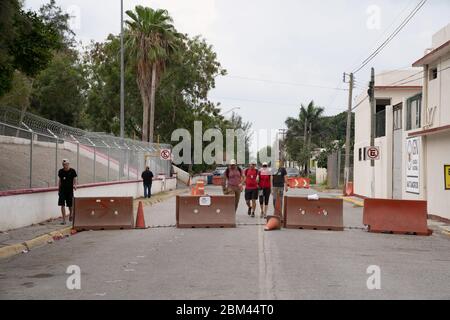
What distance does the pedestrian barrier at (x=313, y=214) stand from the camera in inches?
701

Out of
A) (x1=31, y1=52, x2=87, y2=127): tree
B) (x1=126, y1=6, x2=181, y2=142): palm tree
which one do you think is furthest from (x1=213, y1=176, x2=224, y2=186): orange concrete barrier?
(x1=31, y1=52, x2=87, y2=127): tree

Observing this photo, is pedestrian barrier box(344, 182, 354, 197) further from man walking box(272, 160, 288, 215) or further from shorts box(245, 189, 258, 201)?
man walking box(272, 160, 288, 215)

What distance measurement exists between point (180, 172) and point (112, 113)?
30.1ft

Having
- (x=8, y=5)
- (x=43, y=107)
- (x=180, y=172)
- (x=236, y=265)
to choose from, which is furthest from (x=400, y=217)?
(x=43, y=107)

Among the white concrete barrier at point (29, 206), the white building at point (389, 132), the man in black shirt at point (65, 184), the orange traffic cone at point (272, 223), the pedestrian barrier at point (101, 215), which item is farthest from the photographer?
the white building at point (389, 132)

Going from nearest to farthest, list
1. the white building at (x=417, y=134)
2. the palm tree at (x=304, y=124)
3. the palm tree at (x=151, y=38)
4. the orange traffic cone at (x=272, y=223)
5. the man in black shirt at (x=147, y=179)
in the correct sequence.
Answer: the orange traffic cone at (x=272, y=223) → the white building at (x=417, y=134) → the man in black shirt at (x=147, y=179) → the palm tree at (x=151, y=38) → the palm tree at (x=304, y=124)

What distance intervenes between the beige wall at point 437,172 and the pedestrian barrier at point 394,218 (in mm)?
3819

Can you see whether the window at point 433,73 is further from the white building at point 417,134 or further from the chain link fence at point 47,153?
the chain link fence at point 47,153

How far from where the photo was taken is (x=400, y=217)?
17.8m

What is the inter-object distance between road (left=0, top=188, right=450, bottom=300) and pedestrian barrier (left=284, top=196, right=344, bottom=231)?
0.72m

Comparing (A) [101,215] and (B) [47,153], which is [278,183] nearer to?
(A) [101,215]

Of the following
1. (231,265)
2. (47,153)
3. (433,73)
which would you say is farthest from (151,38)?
(231,265)

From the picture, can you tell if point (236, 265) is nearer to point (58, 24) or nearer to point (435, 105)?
point (435, 105)

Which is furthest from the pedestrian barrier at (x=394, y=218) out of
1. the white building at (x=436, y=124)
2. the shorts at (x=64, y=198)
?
the shorts at (x=64, y=198)
